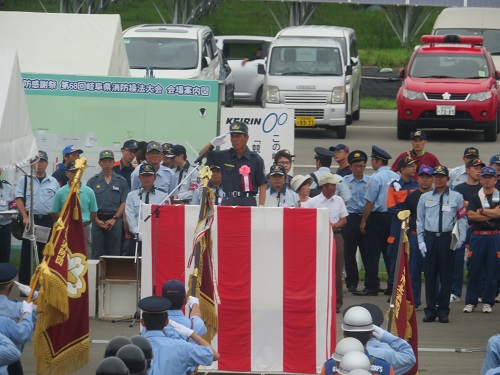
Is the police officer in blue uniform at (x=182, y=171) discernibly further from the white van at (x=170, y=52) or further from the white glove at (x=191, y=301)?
A: the white van at (x=170, y=52)

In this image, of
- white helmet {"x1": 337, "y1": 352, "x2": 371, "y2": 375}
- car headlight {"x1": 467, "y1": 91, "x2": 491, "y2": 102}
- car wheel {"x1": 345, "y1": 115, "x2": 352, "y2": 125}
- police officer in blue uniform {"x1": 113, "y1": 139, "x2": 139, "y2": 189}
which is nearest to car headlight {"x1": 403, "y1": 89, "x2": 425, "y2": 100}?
car headlight {"x1": 467, "y1": 91, "x2": 491, "y2": 102}

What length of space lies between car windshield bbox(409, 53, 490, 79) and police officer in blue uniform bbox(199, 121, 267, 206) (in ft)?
41.2

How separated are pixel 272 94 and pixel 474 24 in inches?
308

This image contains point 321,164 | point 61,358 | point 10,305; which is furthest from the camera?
point 321,164

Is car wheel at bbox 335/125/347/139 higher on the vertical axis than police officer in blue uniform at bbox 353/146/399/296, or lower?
higher

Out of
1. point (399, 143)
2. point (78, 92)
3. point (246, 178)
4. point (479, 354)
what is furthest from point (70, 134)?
point (399, 143)

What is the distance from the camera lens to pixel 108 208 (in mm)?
15438

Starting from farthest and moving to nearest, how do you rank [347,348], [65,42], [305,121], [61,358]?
[305,121], [65,42], [61,358], [347,348]

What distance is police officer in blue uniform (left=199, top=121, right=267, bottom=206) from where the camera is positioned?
1349 cm

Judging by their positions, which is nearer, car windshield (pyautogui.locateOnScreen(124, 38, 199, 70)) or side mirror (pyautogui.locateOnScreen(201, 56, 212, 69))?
car windshield (pyautogui.locateOnScreen(124, 38, 199, 70))

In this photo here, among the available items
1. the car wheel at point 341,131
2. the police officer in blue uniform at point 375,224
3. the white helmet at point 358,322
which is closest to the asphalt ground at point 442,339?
the police officer in blue uniform at point 375,224

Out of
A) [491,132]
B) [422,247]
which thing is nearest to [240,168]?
[422,247]

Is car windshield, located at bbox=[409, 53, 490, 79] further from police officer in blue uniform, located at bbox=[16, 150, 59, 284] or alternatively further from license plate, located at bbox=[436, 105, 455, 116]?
police officer in blue uniform, located at bbox=[16, 150, 59, 284]

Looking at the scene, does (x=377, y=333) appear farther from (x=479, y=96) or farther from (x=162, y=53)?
(x=479, y=96)
